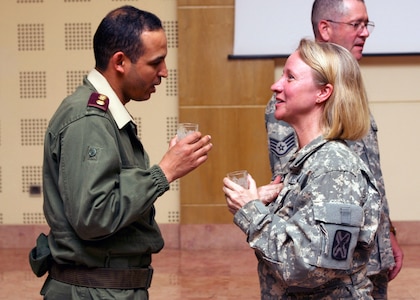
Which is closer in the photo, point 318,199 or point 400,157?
→ point 318,199

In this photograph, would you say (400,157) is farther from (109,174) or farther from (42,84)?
(109,174)

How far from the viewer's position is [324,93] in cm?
289

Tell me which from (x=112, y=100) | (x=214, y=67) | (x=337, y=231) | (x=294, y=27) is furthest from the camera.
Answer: (x=214, y=67)

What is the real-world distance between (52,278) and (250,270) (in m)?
4.62

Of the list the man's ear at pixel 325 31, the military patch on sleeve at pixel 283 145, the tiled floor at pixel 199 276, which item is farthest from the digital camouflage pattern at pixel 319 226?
the tiled floor at pixel 199 276

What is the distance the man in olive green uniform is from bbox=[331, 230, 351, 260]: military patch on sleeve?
625mm

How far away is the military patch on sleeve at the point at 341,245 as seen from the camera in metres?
2.63

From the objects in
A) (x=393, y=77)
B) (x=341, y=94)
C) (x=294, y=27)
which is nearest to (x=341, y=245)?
(x=341, y=94)

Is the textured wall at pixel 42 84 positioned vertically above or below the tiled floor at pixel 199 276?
above

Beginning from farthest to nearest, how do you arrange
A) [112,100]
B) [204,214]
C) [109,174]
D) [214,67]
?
[204,214] < [214,67] < [112,100] < [109,174]

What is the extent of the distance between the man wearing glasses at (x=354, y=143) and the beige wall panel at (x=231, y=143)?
4.06 m

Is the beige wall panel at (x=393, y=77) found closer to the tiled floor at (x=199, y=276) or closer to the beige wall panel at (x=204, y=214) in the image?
the tiled floor at (x=199, y=276)

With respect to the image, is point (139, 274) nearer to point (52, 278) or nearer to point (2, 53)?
point (52, 278)

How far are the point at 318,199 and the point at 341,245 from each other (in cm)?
16
